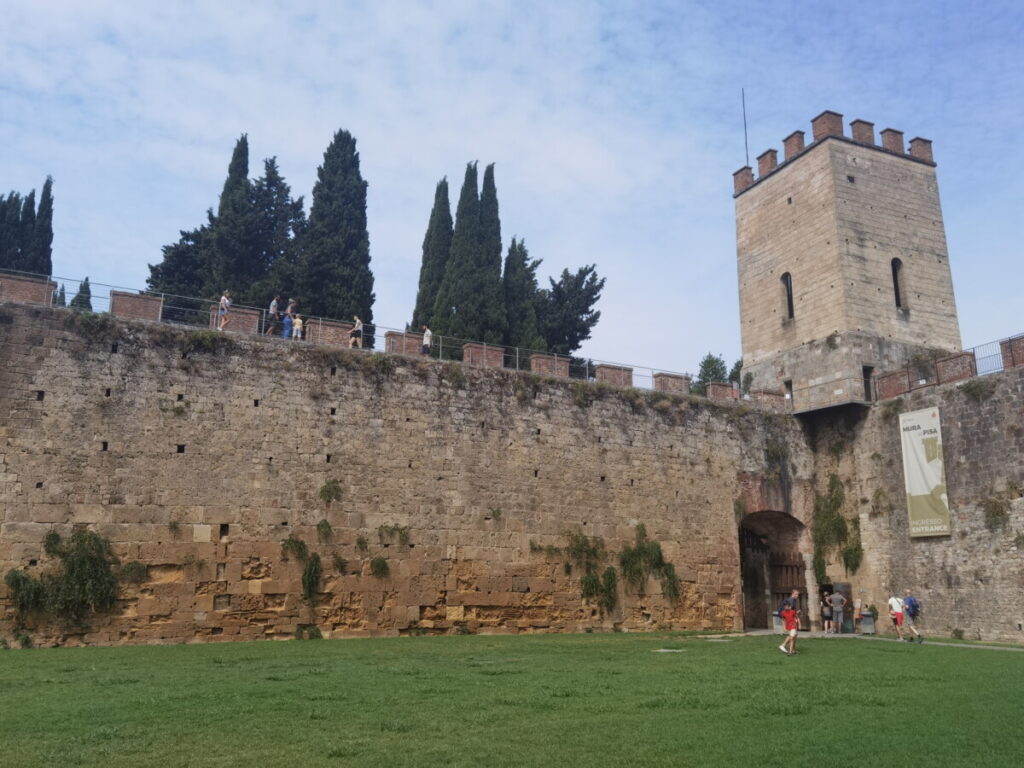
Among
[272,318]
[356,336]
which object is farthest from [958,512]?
[272,318]

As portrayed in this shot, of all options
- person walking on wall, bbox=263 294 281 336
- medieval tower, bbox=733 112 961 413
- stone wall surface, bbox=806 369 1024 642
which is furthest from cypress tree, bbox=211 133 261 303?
stone wall surface, bbox=806 369 1024 642

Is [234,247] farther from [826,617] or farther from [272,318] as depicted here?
[826,617]

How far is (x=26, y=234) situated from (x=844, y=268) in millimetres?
31903

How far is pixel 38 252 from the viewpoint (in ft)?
116

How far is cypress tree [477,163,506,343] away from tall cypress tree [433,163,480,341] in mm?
267

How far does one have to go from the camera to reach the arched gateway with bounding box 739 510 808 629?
23.4 m

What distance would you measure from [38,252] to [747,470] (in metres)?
29.6

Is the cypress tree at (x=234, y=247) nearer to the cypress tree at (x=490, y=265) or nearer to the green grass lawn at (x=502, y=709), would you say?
the cypress tree at (x=490, y=265)

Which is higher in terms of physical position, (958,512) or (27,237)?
(27,237)

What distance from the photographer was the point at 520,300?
33688mm

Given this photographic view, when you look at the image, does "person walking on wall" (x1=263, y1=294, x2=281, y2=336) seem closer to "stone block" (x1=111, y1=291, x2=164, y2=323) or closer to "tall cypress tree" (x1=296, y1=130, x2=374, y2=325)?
"stone block" (x1=111, y1=291, x2=164, y2=323)

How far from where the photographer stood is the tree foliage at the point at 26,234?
35.0 meters

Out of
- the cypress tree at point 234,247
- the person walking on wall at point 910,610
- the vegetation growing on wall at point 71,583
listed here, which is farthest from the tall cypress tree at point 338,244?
the person walking on wall at point 910,610

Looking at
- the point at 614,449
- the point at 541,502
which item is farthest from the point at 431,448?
the point at 614,449
